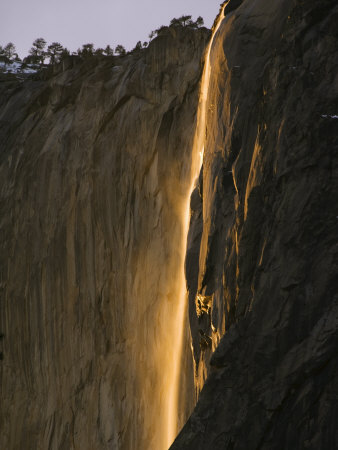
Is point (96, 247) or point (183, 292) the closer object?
point (183, 292)

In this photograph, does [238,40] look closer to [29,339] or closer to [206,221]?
[206,221]

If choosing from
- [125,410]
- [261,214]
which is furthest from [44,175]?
[261,214]

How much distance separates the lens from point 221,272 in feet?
36.1

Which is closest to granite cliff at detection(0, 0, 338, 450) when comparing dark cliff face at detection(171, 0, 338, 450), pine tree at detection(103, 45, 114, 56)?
dark cliff face at detection(171, 0, 338, 450)

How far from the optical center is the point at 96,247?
2070cm

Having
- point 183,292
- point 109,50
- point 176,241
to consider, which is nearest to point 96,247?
point 176,241

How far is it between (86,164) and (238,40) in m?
10.2

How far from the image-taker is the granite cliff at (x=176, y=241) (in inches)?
340

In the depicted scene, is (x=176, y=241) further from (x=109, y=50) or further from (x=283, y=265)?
(x=109, y=50)

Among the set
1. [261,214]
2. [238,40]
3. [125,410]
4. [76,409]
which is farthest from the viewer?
[76,409]

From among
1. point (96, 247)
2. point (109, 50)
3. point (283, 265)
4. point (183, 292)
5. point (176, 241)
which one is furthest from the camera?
point (109, 50)

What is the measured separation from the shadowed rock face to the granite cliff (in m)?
0.06

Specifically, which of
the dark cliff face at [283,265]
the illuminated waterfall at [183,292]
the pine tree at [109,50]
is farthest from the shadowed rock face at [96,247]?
the dark cliff face at [283,265]

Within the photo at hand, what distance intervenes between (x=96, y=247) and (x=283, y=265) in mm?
12277
